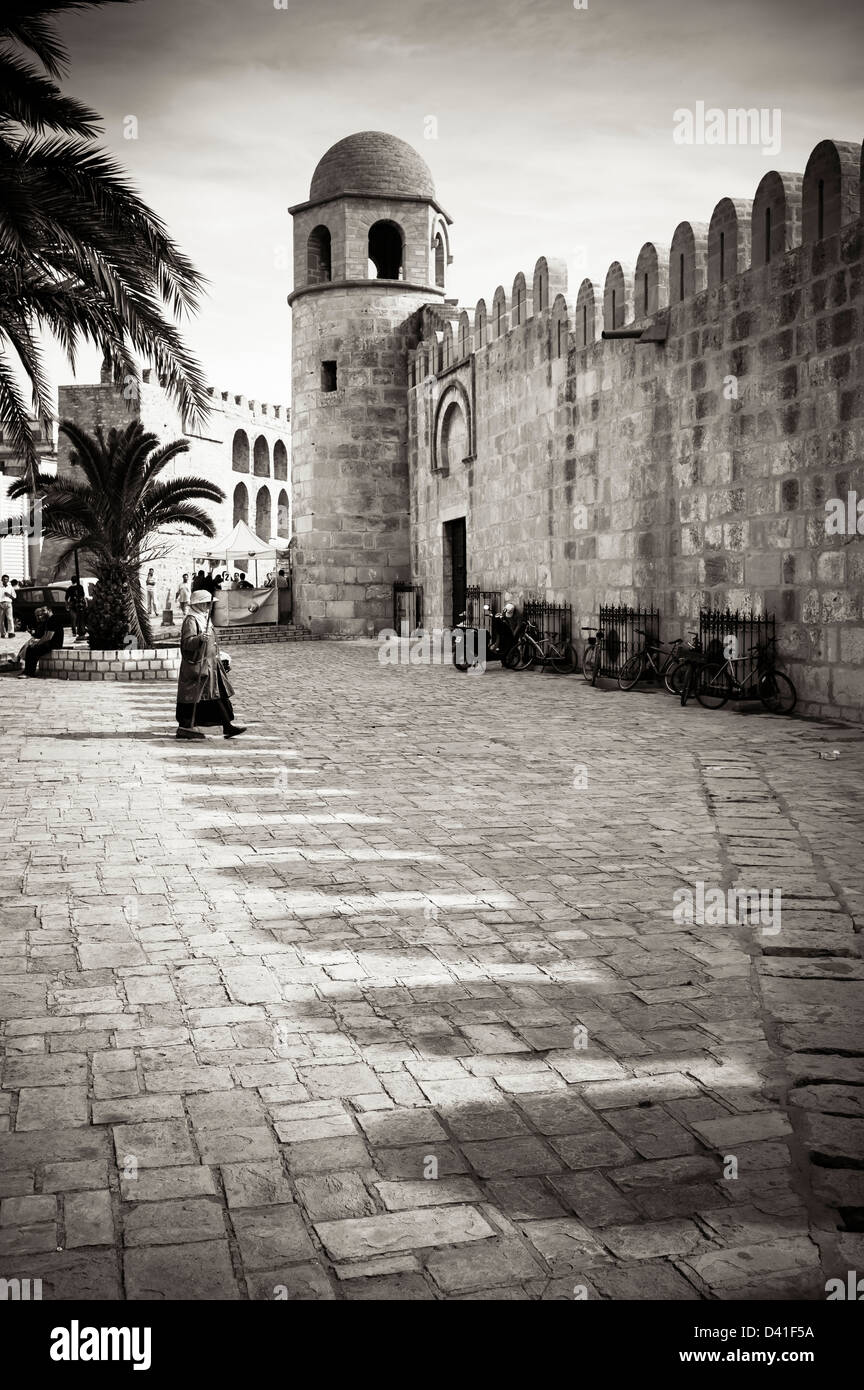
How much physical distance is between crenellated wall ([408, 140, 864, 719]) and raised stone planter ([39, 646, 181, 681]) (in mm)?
6005

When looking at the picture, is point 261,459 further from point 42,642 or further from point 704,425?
point 704,425

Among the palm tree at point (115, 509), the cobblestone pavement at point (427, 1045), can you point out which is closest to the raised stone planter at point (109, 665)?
the palm tree at point (115, 509)

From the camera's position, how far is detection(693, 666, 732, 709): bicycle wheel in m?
12.8

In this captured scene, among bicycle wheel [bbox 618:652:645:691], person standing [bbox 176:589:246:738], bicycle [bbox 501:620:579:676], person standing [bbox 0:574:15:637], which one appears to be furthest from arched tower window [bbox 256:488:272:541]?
person standing [bbox 176:589:246:738]

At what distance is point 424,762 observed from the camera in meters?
9.50

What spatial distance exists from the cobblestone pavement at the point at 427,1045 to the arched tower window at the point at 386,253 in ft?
78.8

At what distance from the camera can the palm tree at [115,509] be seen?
17734 mm

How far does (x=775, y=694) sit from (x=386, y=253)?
20898 millimetres

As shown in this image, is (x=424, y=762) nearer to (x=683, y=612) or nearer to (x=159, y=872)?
(x=159, y=872)

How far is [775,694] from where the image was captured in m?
12.4

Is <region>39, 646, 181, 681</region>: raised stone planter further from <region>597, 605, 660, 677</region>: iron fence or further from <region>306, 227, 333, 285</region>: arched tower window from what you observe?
<region>306, 227, 333, 285</region>: arched tower window

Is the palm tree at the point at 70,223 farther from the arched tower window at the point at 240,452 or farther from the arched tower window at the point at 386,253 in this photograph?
the arched tower window at the point at 240,452

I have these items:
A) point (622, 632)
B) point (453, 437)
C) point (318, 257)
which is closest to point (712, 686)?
point (622, 632)

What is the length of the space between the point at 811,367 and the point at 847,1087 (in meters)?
9.72
